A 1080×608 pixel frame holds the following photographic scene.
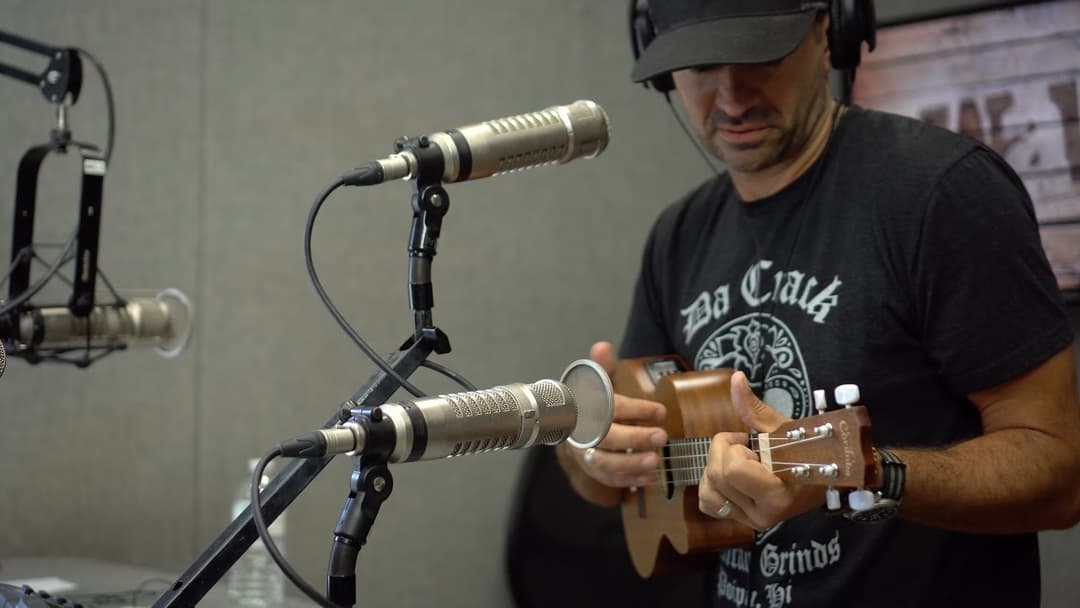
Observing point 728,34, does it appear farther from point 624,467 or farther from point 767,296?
point 624,467

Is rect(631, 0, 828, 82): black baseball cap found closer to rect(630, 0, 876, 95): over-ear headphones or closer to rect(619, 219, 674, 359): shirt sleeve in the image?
rect(630, 0, 876, 95): over-ear headphones

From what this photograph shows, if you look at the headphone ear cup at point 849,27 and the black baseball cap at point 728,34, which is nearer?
the black baseball cap at point 728,34

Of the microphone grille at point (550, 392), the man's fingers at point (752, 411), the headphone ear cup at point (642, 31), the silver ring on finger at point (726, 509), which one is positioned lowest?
the silver ring on finger at point (726, 509)

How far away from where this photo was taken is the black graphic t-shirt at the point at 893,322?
1.45 m

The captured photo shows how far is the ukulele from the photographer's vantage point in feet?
4.24

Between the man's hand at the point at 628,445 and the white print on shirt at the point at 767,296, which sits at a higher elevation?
the white print on shirt at the point at 767,296

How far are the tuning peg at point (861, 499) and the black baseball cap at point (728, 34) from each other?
652 millimetres

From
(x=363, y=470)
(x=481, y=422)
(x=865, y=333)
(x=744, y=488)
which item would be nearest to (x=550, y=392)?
(x=481, y=422)

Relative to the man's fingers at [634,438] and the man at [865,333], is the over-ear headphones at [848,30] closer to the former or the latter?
the man at [865,333]

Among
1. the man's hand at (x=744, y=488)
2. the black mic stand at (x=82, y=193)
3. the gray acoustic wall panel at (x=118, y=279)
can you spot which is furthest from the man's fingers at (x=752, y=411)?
the gray acoustic wall panel at (x=118, y=279)

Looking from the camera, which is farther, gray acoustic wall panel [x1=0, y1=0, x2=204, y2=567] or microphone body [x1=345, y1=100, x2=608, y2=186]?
gray acoustic wall panel [x1=0, y1=0, x2=204, y2=567]

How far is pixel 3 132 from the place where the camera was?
247cm

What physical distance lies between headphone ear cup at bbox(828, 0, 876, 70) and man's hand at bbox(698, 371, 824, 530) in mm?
628

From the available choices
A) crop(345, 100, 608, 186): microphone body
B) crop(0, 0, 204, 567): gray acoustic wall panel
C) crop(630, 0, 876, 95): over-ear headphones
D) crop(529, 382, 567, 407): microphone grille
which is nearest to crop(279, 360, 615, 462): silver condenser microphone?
crop(529, 382, 567, 407): microphone grille
